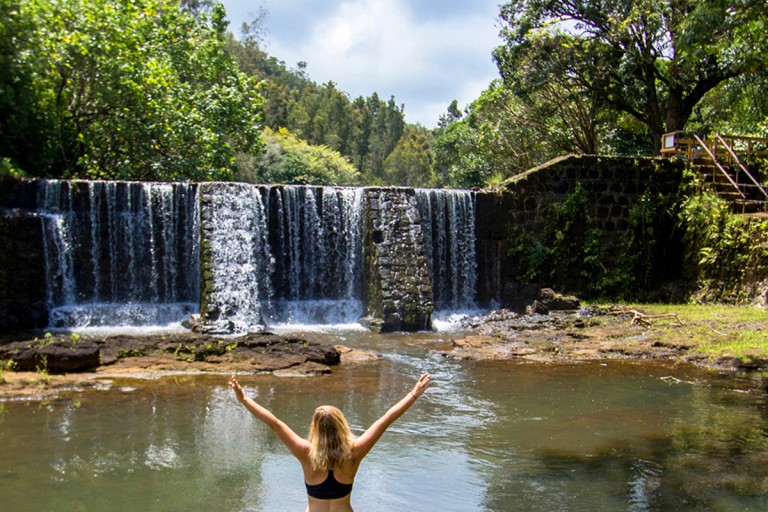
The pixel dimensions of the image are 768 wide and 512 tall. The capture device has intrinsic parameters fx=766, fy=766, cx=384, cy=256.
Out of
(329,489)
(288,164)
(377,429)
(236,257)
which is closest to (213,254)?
(236,257)

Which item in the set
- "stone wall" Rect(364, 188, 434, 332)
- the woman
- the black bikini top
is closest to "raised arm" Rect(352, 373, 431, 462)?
the woman

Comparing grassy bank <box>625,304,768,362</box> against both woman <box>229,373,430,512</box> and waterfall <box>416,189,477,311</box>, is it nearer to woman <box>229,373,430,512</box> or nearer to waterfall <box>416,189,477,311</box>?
waterfall <box>416,189,477,311</box>

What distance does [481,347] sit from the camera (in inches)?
482

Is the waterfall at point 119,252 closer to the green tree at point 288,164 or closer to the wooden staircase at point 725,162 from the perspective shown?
the wooden staircase at point 725,162

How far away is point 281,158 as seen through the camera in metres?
39.7

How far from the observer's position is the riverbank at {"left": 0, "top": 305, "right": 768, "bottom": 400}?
941 cm

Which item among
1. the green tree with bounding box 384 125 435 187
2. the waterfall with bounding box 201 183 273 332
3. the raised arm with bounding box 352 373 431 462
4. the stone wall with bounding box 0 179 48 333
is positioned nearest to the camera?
the raised arm with bounding box 352 373 431 462

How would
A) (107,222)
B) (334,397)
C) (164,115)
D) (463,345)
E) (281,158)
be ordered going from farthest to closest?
(281,158) → (164,115) → (107,222) → (463,345) → (334,397)

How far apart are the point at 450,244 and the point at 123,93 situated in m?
8.39

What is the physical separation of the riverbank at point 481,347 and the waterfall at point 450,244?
251 centimetres

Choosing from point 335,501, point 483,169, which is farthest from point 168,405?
point 483,169

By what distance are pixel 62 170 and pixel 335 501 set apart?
16237 mm

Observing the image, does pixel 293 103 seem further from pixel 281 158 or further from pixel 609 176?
pixel 609 176

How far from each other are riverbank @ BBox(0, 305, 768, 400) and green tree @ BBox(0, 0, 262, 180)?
21.8 feet
